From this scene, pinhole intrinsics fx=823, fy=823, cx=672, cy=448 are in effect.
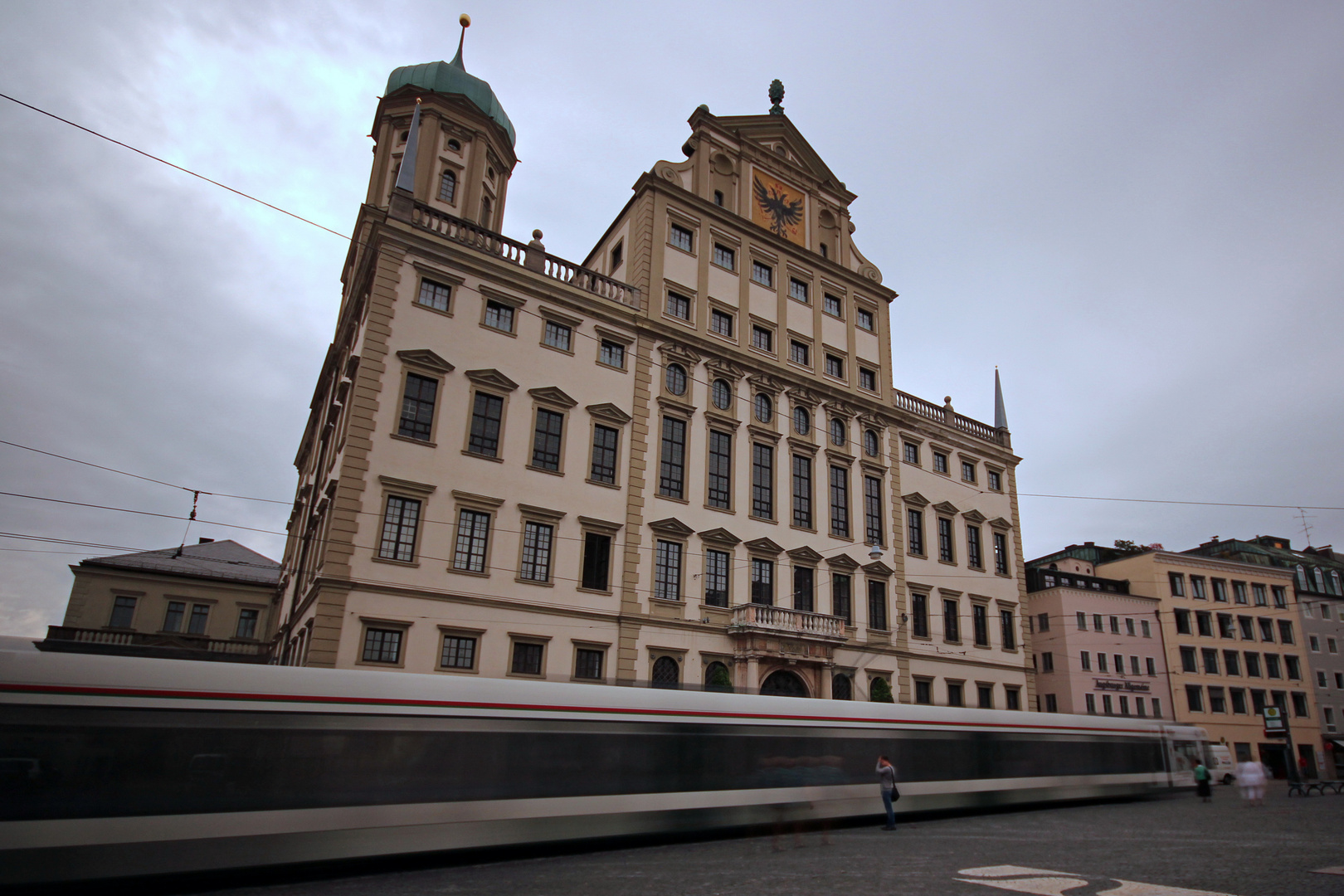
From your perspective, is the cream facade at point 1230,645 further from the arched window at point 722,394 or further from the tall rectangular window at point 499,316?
the tall rectangular window at point 499,316

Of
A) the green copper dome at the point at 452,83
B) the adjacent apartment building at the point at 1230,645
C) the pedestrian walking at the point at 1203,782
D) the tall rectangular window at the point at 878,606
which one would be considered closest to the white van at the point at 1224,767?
the adjacent apartment building at the point at 1230,645

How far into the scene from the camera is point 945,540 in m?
39.5

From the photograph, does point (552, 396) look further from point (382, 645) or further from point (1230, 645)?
point (1230, 645)

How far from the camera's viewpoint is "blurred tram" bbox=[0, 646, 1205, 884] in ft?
31.7

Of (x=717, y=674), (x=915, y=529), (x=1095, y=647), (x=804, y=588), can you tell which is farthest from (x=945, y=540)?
(x=1095, y=647)

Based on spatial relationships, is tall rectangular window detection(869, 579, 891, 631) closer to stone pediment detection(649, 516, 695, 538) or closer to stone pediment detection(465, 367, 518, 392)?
stone pediment detection(649, 516, 695, 538)

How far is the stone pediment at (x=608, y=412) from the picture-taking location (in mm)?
29062

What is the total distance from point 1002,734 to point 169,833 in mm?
19224

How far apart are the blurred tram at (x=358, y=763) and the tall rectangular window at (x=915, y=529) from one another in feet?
68.7

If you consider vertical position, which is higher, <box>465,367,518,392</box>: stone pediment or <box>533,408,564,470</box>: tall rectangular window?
<box>465,367,518,392</box>: stone pediment

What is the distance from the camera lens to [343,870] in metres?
11.6

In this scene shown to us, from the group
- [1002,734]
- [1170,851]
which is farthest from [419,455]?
[1170,851]

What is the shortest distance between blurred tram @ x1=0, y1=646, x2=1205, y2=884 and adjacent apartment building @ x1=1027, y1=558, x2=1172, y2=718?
37.0 meters

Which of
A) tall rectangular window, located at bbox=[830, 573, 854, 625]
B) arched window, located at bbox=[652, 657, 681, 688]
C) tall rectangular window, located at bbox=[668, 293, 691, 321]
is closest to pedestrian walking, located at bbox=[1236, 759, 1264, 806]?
tall rectangular window, located at bbox=[830, 573, 854, 625]
